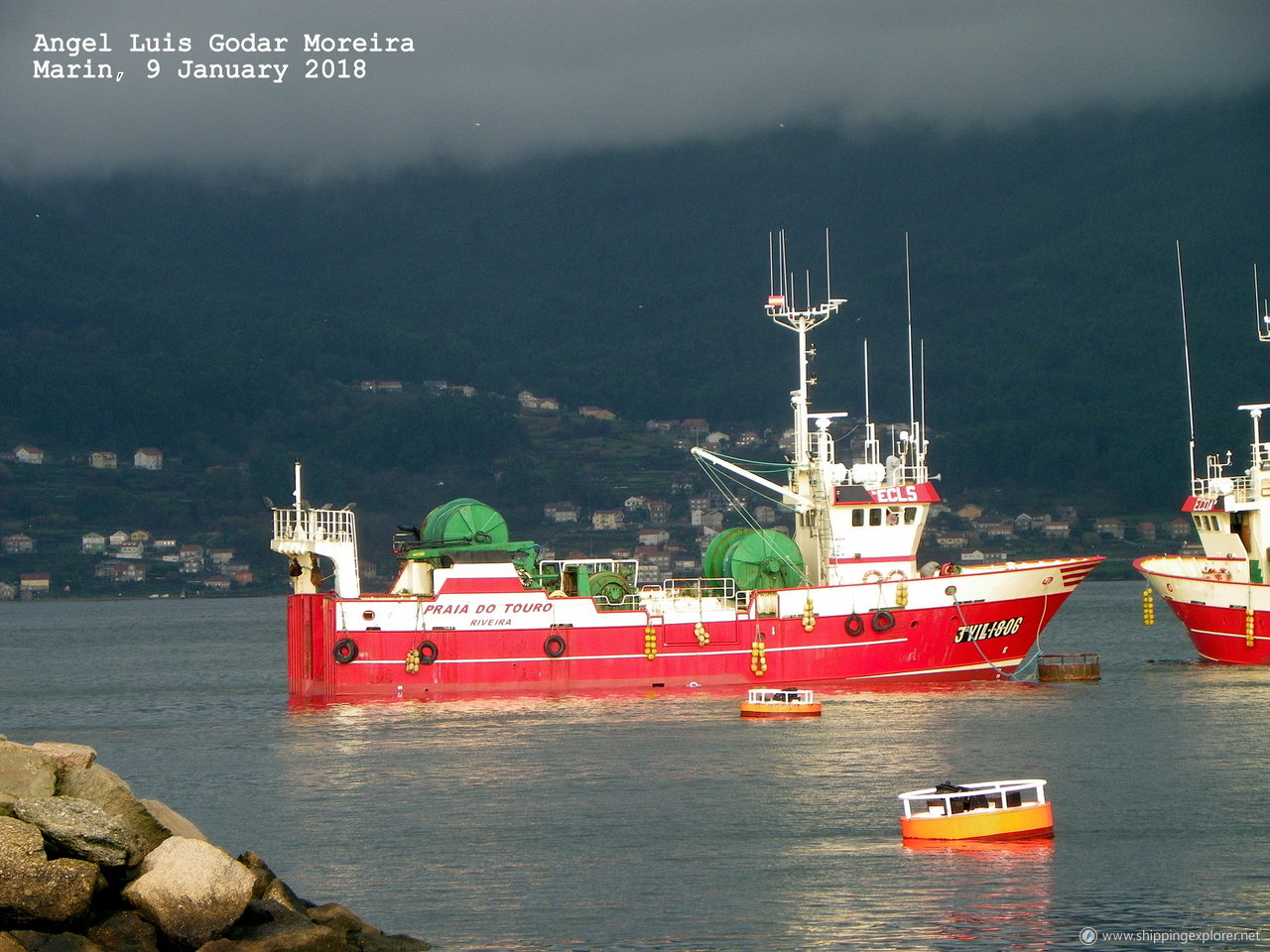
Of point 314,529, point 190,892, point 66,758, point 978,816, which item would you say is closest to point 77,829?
point 190,892

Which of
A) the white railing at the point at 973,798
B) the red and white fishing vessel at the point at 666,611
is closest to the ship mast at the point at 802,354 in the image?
the red and white fishing vessel at the point at 666,611

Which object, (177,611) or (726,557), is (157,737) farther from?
(177,611)

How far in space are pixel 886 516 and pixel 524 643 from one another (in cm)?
1190

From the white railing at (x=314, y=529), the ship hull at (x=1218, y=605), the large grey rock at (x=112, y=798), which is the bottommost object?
the large grey rock at (x=112, y=798)

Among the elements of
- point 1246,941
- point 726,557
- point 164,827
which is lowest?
point 1246,941

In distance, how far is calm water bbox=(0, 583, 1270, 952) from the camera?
27.2 m

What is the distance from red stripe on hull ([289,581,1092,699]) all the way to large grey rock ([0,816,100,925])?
2979cm

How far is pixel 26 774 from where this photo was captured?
2500 centimetres

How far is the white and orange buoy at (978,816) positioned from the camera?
3175 cm

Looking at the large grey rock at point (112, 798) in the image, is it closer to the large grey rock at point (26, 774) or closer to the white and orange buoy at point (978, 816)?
the large grey rock at point (26, 774)

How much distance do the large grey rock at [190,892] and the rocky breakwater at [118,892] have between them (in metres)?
0.01

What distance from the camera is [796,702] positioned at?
49.4 m

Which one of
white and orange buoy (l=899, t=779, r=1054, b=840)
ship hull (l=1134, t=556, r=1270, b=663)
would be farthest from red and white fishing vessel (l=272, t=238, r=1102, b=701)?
white and orange buoy (l=899, t=779, r=1054, b=840)

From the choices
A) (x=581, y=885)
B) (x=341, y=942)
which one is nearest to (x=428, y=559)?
(x=581, y=885)
